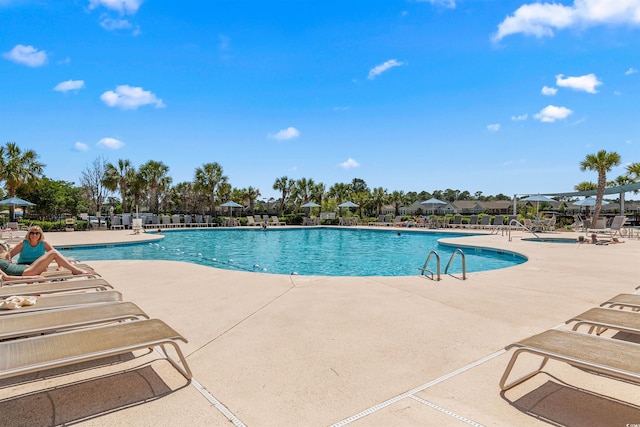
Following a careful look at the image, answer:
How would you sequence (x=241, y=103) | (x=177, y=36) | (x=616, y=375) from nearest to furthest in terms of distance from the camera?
(x=616, y=375) → (x=177, y=36) → (x=241, y=103)

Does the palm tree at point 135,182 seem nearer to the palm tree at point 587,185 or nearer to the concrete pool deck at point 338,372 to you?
the concrete pool deck at point 338,372

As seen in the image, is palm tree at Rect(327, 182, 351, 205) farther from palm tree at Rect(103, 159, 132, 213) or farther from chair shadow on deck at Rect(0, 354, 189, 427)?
chair shadow on deck at Rect(0, 354, 189, 427)

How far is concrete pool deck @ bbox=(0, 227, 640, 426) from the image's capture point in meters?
2.09

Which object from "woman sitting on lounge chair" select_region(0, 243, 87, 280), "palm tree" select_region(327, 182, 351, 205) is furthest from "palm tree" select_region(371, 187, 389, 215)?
"woman sitting on lounge chair" select_region(0, 243, 87, 280)

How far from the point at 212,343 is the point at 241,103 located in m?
19.9

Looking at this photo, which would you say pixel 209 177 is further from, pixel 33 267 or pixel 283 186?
pixel 33 267

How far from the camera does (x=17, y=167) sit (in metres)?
23.0

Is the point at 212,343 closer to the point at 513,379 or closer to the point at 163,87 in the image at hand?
the point at 513,379

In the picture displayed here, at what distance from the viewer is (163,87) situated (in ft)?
57.5

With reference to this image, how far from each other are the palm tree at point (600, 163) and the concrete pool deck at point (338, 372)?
842 inches

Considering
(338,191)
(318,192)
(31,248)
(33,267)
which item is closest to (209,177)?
(318,192)

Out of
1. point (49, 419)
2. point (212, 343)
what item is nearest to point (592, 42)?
point (212, 343)

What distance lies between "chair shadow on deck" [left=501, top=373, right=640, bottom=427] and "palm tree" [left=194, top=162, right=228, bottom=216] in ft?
104

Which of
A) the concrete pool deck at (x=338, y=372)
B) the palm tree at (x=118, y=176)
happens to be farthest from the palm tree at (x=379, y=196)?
the concrete pool deck at (x=338, y=372)
